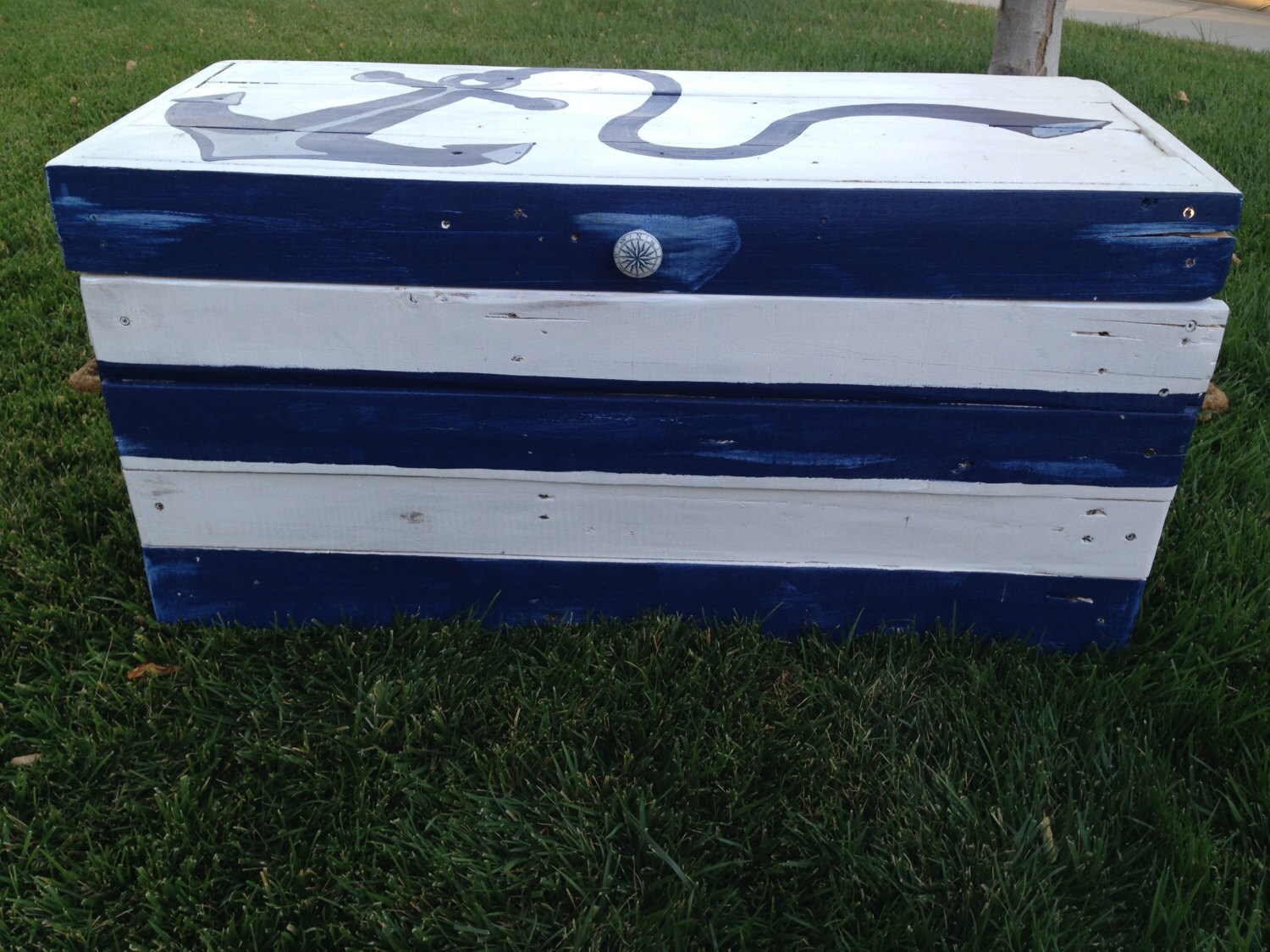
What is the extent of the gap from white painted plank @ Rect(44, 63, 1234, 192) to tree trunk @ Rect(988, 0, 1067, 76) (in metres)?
1.60

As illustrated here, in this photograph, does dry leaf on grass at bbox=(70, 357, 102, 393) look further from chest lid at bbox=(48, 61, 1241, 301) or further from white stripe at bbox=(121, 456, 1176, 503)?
chest lid at bbox=(48, 61, 1241, 301)

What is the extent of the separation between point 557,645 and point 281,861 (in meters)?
0.57

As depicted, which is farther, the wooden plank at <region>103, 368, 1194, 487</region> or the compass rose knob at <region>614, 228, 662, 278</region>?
the wooden plank at <region>103, 368, 1194, 487</region>

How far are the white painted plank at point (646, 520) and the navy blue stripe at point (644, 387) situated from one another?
157mm

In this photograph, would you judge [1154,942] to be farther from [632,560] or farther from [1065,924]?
[632,560]

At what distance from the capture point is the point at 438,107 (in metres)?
2.02

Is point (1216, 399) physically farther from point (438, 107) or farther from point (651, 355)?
point (438, 107)

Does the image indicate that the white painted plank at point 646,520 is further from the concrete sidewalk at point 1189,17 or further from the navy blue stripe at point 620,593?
the concrete sidewalk at point 1189,17

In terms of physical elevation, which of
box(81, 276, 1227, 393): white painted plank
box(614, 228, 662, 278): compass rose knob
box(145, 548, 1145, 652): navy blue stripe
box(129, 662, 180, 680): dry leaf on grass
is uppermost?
box(614, 228, 662, 278): compass rose knob

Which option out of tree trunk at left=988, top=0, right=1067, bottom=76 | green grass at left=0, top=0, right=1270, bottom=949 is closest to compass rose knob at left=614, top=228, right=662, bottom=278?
green grass at left=0, top=0, right=1270, bottom=949

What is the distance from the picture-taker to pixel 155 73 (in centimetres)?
464

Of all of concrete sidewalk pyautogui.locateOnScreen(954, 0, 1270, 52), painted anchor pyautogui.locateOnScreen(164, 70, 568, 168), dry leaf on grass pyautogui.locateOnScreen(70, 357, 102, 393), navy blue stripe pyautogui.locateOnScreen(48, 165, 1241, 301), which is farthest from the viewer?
concrete sidewalk pyautogui.locateOnScreen(954, 0, 1270, 52)

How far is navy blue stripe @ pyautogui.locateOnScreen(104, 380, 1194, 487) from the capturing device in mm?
1680

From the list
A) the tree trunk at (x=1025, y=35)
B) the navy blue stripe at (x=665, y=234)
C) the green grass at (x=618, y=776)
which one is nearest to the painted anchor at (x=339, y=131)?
the navy blue stripe at (x=665, y=234)
